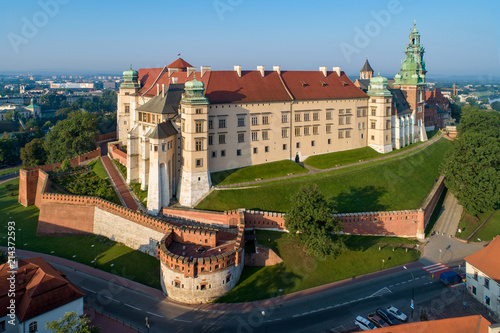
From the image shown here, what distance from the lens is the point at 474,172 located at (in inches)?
2416

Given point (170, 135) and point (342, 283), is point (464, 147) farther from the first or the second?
point (170, 135)

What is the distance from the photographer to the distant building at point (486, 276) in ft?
130

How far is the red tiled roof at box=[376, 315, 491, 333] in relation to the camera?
28.5 m

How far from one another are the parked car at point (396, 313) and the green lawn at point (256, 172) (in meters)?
26.4

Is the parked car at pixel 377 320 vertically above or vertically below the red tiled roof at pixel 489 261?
below

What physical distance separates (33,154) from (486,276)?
87.1 metres

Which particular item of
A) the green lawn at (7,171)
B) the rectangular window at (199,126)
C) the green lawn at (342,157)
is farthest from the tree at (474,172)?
the green lawn at (7,171)

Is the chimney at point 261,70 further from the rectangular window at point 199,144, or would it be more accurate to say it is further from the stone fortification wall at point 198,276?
the stone fortification wall at point 198,276

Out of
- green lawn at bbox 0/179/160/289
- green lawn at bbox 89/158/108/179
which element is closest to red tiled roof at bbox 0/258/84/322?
green lawn at bbox 0/179/160/289

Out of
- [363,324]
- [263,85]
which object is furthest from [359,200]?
[363,324]

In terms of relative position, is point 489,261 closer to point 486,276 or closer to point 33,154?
point 486,276

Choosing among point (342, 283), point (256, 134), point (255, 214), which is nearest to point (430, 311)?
point (342, 283)

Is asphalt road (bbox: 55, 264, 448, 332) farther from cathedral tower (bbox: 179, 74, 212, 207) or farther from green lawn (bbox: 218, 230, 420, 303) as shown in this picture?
cathedral tower (bbox: 179, 74, 212, 207)

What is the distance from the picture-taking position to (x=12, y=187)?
7244 cm
